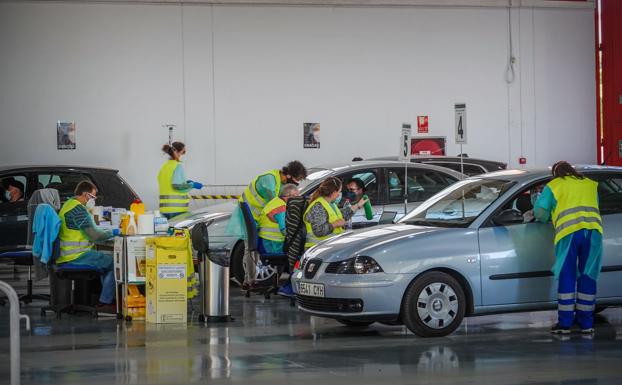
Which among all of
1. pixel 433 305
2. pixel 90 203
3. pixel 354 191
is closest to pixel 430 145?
pixel 354 191

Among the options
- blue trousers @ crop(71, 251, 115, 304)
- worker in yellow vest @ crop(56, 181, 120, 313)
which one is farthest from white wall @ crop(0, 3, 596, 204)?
worker in yellow vest @ crop(56, 181, 120, 313)

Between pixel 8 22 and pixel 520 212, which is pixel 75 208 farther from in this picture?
pixel 8 22

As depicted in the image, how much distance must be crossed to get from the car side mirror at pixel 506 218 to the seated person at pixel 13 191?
945cm

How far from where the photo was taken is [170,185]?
17984 millimetres

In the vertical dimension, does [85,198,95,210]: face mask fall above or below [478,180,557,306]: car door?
above

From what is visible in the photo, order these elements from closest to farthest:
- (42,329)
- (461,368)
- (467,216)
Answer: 1. (461,368)
2. (467,216)
3. (42,329)

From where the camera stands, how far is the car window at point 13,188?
61.4ft

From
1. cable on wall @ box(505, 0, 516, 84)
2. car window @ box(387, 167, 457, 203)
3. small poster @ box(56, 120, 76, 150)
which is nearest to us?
car window @ box(387, 167, 457, 203)

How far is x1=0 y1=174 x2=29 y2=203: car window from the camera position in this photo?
61.4 feet

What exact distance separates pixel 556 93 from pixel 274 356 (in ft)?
61.9

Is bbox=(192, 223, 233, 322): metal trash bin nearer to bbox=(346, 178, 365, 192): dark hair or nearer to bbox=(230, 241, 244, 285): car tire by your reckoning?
bbox=(230, 241, 244, 285): car tire

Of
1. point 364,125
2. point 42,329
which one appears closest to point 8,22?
point 364,125

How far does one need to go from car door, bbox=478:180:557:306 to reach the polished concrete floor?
40 cm

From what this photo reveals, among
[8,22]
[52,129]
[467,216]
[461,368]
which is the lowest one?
[461,368]
